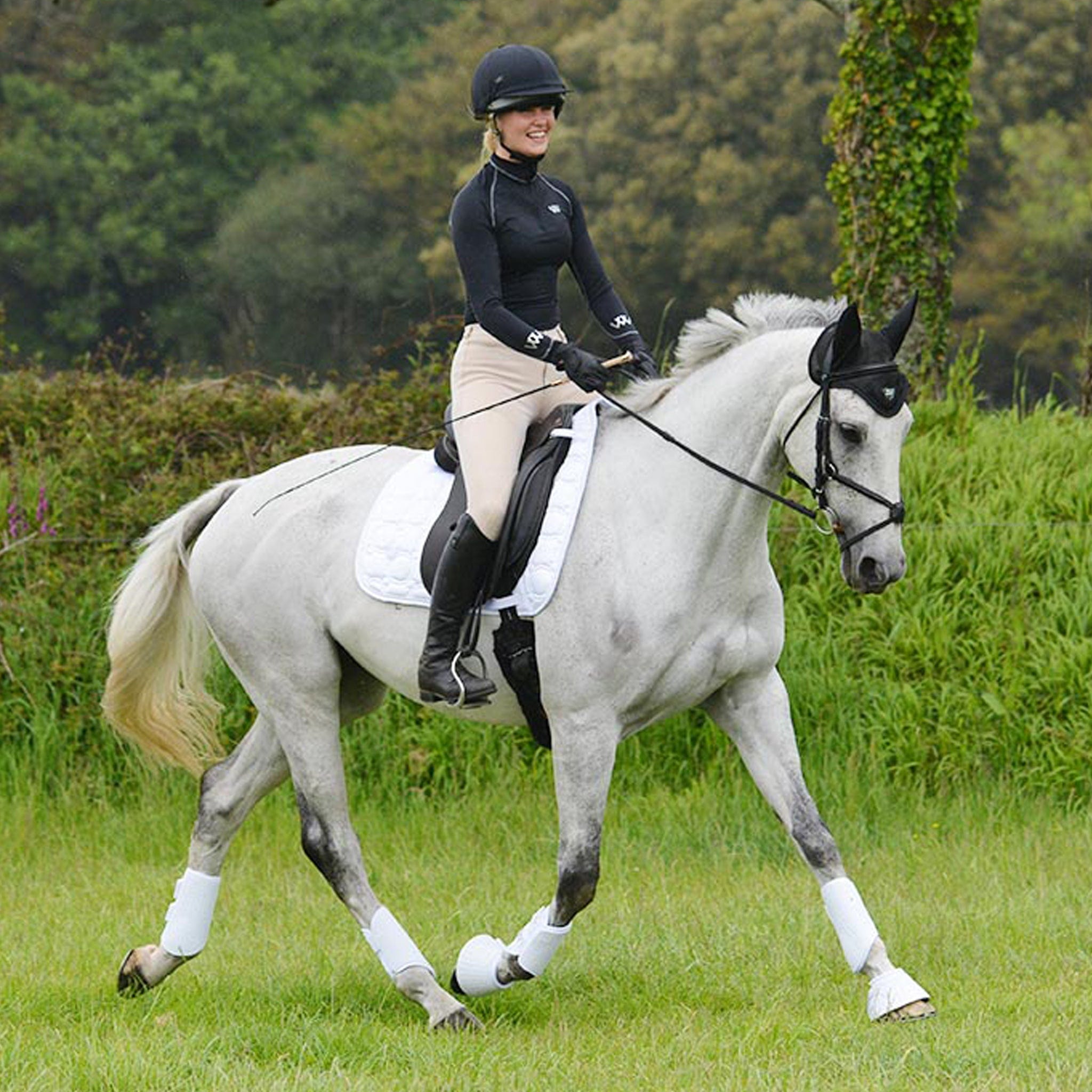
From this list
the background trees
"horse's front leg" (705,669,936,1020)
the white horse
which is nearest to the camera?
the white horse

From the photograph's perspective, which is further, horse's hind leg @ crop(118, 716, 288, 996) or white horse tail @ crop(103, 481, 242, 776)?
white horse tail @ crop(103, 481, 242, 776)

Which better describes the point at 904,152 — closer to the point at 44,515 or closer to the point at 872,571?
the point at 44,515

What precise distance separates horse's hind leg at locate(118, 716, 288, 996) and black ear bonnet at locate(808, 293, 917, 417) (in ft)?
8.04

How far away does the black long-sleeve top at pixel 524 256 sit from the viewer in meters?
5.62

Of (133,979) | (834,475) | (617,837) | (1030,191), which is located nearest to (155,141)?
(1030,191)

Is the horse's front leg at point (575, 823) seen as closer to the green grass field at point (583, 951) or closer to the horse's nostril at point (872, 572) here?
the green grass field at point (583, 951)

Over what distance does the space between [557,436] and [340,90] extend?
1831 inches

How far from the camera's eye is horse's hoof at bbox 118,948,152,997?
20.4 feet

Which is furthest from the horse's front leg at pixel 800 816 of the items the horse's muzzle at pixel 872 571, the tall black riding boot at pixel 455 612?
the tall black riding boot at pixel 455 612

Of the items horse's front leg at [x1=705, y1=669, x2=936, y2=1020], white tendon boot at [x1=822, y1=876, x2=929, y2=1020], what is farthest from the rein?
white tendon boot at [x1=822, y1=876, x2=929, y2=1020]

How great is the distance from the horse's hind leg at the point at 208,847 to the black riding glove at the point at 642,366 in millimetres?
1812

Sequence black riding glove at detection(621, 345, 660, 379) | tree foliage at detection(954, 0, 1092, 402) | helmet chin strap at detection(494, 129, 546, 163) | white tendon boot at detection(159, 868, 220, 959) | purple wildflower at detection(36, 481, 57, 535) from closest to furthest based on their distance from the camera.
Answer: helmet chin strap at detection(494, 129, 546, 163) < black riding glove at detection(621, 345, 660, 379) < white tendon boot at detection(159, 868, 220, 959) < purple wildflower at detection(36, 481, 57, 535) < tree foliage at detection(954, 0, 1092, 402)

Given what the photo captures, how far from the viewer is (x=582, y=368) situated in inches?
215

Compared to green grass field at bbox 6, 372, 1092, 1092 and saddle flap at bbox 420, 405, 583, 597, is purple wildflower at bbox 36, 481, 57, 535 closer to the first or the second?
green grass field at bbox 6, 372, 1092, 1092
